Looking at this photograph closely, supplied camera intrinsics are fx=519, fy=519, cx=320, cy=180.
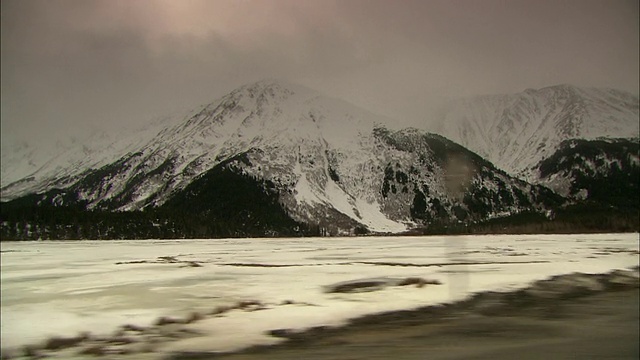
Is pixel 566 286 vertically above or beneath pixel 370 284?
beneath

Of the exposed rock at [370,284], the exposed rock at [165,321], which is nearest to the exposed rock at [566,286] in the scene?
the exposed rock at [370,284]

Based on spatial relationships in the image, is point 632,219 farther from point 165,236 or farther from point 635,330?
point 635,330

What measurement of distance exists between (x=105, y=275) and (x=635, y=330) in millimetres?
18496

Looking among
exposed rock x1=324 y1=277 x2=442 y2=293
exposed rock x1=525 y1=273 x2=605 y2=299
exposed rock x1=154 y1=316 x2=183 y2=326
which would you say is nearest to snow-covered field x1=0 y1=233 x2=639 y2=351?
exposed rock x1=154 y1=316 x2=183 y2=326

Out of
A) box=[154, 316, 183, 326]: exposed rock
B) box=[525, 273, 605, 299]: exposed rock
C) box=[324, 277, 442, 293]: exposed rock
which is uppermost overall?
box=[154, 316, 183, 326]: exposed rock

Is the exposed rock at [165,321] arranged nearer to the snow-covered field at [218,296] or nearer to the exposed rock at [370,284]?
the snow-covered field at [218,296]

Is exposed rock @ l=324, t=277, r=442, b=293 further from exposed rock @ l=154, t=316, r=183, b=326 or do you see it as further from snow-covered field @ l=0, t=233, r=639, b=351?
exposed rock @ l=154, t=316, r=183, b=326

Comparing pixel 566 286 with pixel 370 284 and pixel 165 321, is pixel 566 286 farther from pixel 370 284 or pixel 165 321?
pixel 165 321

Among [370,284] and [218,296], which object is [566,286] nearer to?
[370,284]

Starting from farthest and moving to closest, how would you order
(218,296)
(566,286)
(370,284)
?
(370,284) → (566,286) → (218,296)

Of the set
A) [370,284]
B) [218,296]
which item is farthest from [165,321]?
[370,284]

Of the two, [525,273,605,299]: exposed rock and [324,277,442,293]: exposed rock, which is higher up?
[324,277,442,293]: exposed rock

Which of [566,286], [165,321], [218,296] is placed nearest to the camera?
[165,321]

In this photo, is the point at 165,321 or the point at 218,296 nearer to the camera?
the point at 165,321
